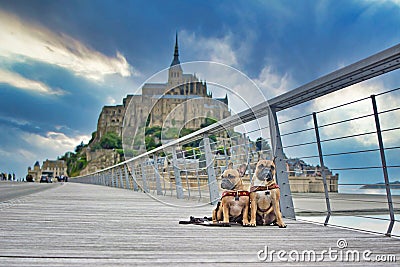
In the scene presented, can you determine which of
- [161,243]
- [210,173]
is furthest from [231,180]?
[210,173]

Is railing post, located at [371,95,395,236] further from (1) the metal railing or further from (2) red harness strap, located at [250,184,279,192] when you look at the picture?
(2) red harness strap, located at [250,184,279,192]

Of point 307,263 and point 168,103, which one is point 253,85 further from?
point 307,263

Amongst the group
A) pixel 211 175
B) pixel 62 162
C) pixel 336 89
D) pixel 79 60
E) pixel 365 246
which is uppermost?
pixel 79 60

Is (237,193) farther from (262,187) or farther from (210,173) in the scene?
(210,173)

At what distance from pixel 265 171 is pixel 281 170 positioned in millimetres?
546

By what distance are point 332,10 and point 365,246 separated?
81.6m

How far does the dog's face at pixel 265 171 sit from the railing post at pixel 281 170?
1.34 ft

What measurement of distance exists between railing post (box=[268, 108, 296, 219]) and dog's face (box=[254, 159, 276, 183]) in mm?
410

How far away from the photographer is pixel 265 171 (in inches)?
104

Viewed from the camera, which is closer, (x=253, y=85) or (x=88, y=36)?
(x=253, y=85)

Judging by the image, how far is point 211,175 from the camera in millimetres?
4332

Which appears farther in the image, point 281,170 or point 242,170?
point 281,170

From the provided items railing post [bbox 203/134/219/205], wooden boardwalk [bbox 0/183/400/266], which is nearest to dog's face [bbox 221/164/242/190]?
wooden boardwalk [bbox 0/183/400/266]

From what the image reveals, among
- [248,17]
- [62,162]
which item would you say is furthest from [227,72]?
[62,162]
